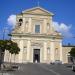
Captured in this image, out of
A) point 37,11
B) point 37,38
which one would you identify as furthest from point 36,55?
point 37,11

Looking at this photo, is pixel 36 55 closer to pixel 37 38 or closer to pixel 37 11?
pixel 37 38

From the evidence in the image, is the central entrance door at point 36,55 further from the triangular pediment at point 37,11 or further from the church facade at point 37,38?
the triangular pediment at point 37,11

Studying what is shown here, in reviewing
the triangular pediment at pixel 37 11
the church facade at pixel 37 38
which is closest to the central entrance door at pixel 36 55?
the church facade at pixel 37 38

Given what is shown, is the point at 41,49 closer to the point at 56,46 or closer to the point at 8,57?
the point at 56,46

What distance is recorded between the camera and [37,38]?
6400cm

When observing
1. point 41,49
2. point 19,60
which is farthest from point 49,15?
point 19,60

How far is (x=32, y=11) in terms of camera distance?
6506 cm

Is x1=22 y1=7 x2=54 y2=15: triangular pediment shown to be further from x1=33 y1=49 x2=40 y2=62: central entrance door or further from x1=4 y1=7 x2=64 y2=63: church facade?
x1=33 y1=49 x2=40 y2=62: central entrance door

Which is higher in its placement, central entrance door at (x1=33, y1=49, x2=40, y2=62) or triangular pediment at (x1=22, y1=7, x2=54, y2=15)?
triangular pediment at (x1=22, y1=7, x2=54, y2=15)

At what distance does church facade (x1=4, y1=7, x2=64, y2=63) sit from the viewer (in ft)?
208

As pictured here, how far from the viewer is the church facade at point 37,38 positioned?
2499 inches

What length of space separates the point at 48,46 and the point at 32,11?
10134 millimetres

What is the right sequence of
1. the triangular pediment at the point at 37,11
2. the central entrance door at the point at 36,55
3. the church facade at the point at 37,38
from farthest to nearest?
1. the triangular pediment at the point at 37,11
2. the central entrance door at the point at 36,55
3. the church facade at the point at 37,38

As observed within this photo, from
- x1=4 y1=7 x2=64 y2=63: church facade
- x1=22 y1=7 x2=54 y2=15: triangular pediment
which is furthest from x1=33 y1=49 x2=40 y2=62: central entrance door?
x1=22 y1=7 x2=54 y2=15: triangular pediment
